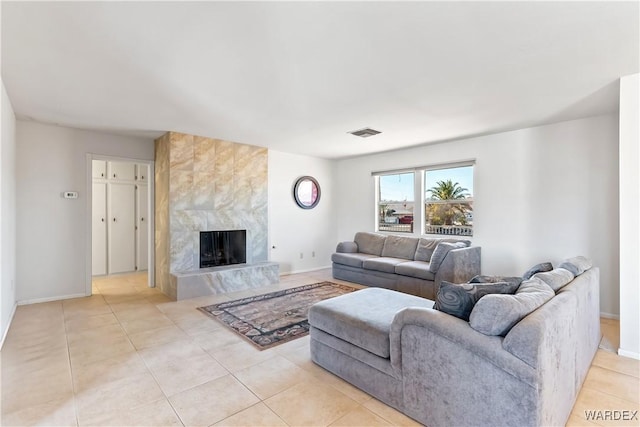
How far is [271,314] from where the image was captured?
3.64 meters

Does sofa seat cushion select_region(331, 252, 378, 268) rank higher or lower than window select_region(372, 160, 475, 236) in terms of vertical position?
lower

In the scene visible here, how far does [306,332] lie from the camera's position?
3141 mm

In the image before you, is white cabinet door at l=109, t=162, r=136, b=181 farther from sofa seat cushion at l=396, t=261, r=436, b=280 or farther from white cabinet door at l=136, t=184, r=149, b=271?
sofa seat cushion at l=396, t=261, r=436, b=280

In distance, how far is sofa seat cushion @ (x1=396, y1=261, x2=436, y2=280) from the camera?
4375 millimetres

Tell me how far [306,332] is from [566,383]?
6.90ft

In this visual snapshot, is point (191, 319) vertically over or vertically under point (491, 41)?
A: under

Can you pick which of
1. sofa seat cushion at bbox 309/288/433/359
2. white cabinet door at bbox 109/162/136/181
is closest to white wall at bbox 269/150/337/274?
white cabinet door at bbox 109/162/136/181

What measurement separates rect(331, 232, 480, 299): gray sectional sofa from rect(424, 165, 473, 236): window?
0.37 metres

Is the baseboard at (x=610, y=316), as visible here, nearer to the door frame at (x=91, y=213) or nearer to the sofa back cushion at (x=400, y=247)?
the sofa back cushion at (x=400, y=247)

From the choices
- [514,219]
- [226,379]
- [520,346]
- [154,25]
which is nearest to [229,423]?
[226,379]

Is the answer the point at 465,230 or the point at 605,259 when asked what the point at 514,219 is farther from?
the point at 605,259

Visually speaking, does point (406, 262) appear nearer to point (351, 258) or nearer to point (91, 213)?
point (351, 258)

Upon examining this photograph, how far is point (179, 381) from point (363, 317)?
1.43 meters

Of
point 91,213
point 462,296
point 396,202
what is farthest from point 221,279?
point 462,296
